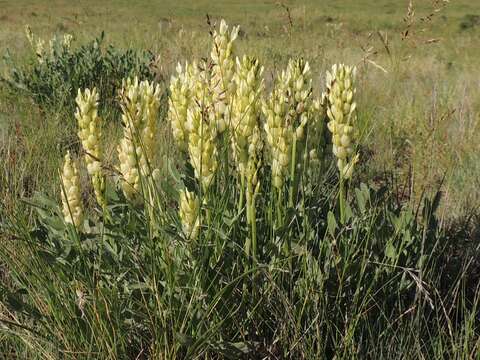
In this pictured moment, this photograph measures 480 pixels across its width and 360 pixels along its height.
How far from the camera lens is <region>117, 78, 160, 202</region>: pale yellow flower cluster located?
6.09ft

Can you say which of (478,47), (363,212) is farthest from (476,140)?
(478,47)

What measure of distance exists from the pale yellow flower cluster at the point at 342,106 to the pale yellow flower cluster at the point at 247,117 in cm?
24

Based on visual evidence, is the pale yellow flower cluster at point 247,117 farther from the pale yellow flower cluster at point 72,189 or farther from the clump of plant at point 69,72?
the clump of plant at point 69,72

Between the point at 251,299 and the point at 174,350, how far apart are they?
32 centimetres

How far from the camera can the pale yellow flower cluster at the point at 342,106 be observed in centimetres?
188

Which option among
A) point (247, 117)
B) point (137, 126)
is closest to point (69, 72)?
point (137, 126)

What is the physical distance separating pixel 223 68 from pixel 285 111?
0.23 metres

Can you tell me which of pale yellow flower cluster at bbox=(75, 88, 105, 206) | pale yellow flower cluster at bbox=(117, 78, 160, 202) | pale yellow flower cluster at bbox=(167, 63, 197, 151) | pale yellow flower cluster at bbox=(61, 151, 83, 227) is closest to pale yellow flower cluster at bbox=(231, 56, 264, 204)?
pale yellow flower cluster at bbox=(167, 63, 197, 151)

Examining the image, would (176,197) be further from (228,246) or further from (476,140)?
(476,140)

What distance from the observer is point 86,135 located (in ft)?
6.50

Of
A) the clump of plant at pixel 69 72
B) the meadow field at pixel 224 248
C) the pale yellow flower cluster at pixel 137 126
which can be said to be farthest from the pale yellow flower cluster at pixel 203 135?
the clump of plant at pixel 69 72

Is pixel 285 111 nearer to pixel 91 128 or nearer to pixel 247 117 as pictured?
pixel 247 117

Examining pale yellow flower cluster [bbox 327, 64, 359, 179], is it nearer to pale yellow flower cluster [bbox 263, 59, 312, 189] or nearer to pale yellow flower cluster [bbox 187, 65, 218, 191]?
pale yellow flower cluster [bbox 263, 59, 312, 189]

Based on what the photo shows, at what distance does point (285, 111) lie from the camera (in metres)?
1.87
